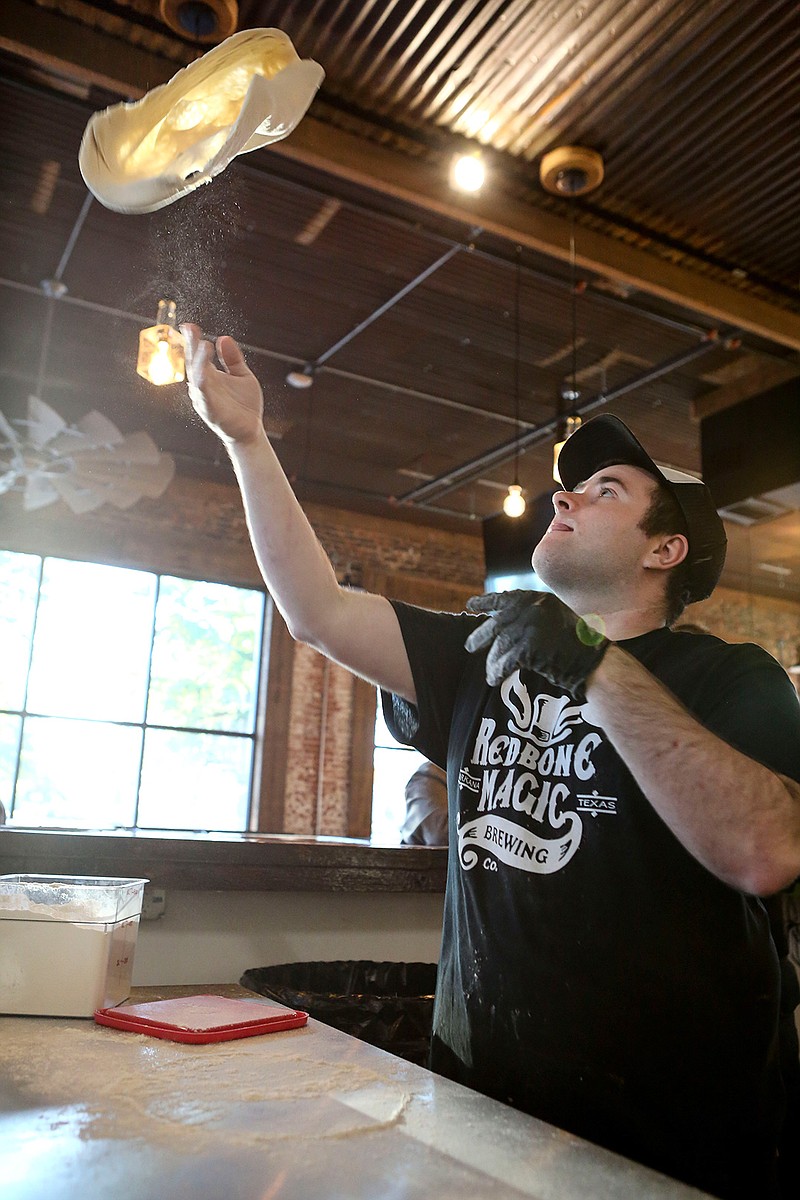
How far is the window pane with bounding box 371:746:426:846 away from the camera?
24.7ft

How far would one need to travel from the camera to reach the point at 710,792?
111 centimetres

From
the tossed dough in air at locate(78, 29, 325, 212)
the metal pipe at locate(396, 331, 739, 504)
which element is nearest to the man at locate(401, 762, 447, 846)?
the tossed dough in air at locate(78, 29, 325, 212)

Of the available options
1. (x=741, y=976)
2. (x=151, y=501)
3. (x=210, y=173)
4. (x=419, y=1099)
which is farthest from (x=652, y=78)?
(x=151, y=501)

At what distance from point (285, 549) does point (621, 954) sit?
2.56 ft

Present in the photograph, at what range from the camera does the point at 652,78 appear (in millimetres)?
3238

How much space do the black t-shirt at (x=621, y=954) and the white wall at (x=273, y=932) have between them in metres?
0.72

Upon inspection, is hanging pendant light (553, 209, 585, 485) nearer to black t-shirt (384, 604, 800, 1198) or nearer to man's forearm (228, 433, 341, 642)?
man's forearm (228, 433, 341, 642)

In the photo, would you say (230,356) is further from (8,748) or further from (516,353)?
(8,748)

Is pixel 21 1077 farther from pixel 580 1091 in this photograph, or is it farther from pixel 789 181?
pixel 789 181

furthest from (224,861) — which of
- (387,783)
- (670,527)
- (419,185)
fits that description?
(387,783)

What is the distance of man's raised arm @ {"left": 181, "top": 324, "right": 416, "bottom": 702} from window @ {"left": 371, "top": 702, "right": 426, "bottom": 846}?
6044 millimetres

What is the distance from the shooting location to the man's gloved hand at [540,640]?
48.7 inches

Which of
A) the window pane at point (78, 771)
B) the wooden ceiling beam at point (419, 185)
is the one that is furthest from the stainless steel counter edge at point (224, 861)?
the window pane at point (78, 771)

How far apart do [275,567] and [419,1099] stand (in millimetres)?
821
